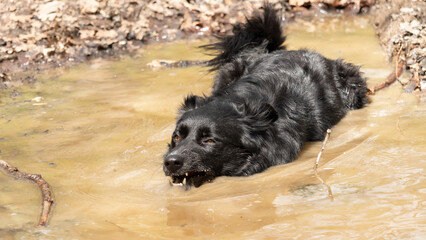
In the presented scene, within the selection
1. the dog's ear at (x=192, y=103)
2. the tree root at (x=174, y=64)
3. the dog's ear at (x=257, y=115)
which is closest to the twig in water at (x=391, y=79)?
the dog's ear at (x=257, y=115)

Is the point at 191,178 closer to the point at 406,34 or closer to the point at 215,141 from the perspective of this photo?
Answer: the point at 215,141

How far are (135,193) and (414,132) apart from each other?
8.35 ft

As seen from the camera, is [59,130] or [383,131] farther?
[59,130]

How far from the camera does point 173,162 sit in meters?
4.83

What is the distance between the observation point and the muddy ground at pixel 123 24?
29.7 ft

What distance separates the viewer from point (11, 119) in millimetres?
6836

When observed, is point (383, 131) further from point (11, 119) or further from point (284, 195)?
point (11, 119)

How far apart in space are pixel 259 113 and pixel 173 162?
3.36 ft

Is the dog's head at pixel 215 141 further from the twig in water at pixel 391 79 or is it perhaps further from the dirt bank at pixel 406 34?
the dirt bank at pixel 406 34

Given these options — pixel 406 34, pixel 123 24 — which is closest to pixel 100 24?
pixel 123 24

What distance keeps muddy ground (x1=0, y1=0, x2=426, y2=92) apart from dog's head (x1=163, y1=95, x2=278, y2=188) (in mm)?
3308

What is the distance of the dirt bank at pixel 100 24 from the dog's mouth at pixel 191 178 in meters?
4.29

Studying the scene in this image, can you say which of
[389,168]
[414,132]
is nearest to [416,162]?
[389,168]

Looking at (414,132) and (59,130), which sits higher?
(414,132)
